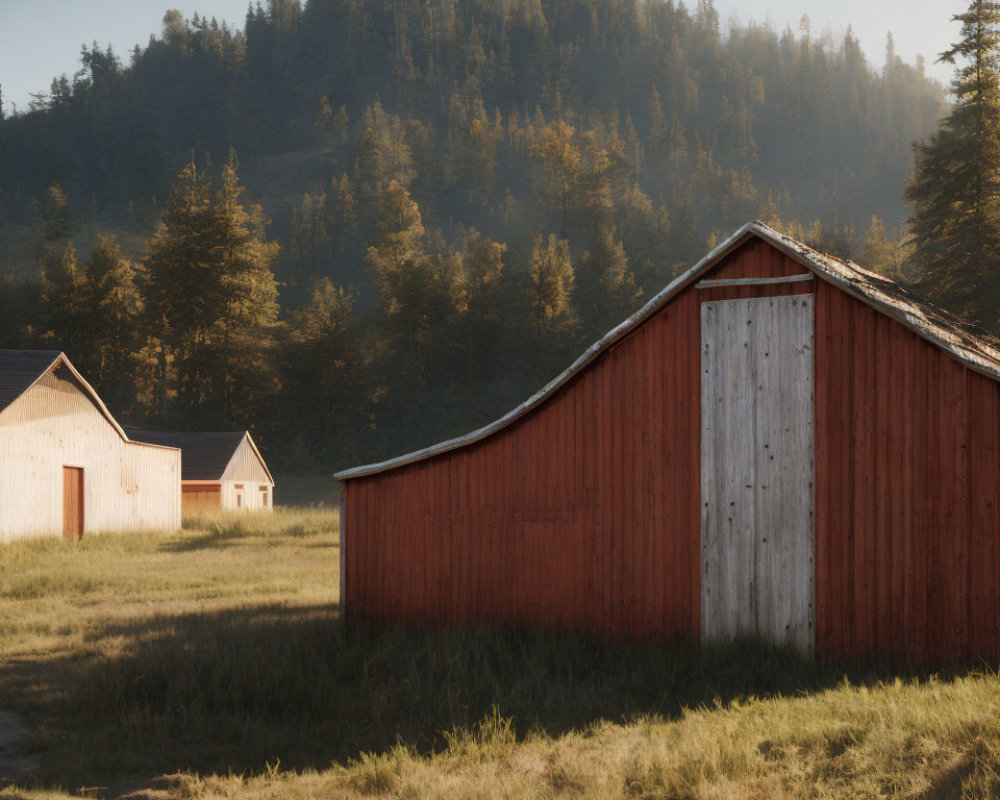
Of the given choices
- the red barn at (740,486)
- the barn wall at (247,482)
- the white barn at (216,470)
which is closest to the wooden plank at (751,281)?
the red barn at (740,486)

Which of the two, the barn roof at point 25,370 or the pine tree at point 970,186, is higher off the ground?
the pine tree at point 970,186

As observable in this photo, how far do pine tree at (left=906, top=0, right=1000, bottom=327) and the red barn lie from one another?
27389mm

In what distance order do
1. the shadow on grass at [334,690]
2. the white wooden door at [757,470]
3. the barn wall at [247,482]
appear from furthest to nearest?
the barn wall at [247,482], the white wooden door at [757,470], the shadow on grass at [334,690]

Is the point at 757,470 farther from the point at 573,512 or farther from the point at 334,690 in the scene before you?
the point at 334,690

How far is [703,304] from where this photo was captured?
1188cm

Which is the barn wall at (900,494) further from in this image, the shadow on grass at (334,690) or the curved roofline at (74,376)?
the curved roofline at (74,376)

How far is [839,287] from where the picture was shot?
11.0 meters

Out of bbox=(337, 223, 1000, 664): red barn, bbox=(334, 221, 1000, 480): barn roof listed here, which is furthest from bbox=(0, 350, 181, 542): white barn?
bbox=(334, 221, 1000, 480): barn roof

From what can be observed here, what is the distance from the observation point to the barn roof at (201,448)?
139 feet

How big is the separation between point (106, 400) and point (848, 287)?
66726mm

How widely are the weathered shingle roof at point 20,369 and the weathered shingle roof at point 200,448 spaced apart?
49.1 ft

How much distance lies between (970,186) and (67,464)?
35387 millimetres

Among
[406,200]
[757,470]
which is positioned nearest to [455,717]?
[757,470]

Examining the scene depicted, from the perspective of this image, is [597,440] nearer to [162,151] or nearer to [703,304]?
[703,304]
